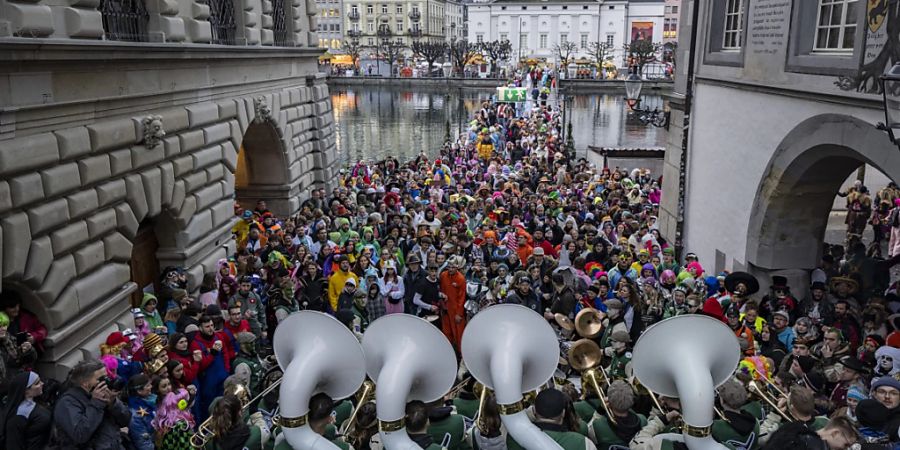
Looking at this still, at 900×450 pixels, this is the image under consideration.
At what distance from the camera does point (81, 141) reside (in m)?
8.55

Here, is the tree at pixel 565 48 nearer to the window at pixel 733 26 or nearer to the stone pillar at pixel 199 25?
the window at pixel 733 26

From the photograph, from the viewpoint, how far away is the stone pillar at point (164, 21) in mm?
10852

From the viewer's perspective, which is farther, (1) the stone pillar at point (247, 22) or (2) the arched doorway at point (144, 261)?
(1) the stone pillar at point (247, 22)

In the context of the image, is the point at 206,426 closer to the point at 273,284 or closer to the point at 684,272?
the point at 273,284

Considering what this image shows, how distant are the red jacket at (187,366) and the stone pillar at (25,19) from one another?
3749 mm

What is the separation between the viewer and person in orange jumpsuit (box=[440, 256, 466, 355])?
10102mm

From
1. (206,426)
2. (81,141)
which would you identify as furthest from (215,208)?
(206,426)

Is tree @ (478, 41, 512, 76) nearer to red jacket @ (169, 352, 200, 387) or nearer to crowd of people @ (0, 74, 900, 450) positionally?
crowd of people @ (0, 74, 900, 450)

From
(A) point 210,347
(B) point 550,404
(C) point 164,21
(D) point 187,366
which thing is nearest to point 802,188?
(B) point 550,404

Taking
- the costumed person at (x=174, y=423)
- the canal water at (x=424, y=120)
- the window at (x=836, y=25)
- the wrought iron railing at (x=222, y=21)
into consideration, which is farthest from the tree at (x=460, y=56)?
the costumed person at (x=174, y=423)

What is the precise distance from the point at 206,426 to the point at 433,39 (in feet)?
413

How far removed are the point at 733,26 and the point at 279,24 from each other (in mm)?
10612

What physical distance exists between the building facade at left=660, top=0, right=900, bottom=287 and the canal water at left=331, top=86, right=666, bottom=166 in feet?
66.3

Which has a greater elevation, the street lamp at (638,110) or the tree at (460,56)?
the tree at (460,56)
